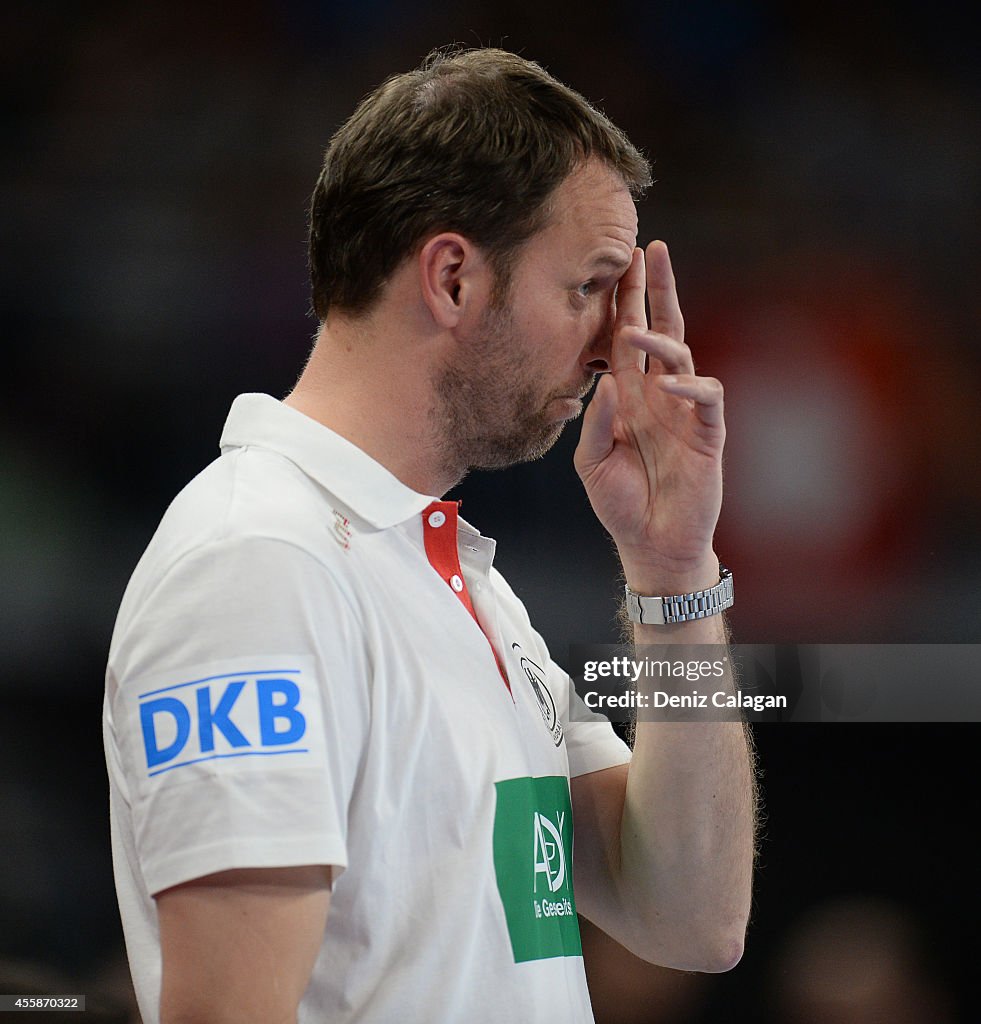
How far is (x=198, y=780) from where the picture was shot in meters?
0.90

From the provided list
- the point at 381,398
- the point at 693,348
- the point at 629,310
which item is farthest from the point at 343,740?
the point at 693,348

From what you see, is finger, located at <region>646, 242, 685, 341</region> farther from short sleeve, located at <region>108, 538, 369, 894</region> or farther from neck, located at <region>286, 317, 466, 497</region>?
short sleeve, located at <region>108, 538, 369, 894</region>

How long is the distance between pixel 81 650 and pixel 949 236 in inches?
74.5

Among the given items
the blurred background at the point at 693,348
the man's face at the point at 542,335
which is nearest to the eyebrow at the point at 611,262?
the man's face at the point at 542,335

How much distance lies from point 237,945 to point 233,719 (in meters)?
0.16

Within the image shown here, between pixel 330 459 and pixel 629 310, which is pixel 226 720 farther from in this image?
pixel 629 310

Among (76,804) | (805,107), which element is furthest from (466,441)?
(805,107)

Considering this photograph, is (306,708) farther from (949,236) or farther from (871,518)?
(949,236)

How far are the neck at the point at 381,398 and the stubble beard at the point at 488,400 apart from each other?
0.06ft

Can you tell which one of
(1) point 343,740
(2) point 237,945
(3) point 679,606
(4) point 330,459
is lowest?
(2) point 237,945

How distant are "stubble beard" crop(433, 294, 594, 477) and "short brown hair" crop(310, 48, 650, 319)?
66mm

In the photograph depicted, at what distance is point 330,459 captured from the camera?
44.3 inches

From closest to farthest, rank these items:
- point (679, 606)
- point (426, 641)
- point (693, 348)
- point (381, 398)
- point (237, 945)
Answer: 1. point (237, 945)
2. point (426, 641)
3. point (381, 398)
4. point (679, 606)
5. point (693, 348)

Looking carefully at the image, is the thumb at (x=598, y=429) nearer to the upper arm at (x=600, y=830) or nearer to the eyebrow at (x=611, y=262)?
the eyebrow at (x=611, y=262)
